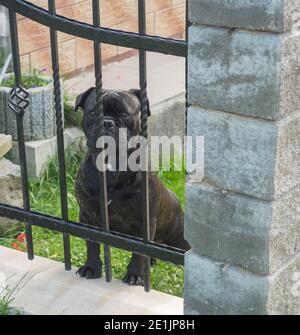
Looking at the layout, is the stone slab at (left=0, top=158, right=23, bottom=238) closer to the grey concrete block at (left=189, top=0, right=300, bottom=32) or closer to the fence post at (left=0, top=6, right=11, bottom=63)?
the fence post at (left=0, top=6, right=11, bottom=63)

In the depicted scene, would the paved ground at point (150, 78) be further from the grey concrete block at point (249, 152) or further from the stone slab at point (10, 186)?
the grey concrete block at point (249, 152)

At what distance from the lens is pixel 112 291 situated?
141 inches

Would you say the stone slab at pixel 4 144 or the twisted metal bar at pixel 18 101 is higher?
the twisted metal bar at pixel 18 101

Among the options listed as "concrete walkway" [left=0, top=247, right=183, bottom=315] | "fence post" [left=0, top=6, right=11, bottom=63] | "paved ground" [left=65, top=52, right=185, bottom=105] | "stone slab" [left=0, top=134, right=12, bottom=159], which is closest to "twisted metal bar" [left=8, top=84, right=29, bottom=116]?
"concrete walkway" [left=0, top=247, right=183, bottom=315]

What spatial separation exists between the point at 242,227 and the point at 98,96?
831 mm

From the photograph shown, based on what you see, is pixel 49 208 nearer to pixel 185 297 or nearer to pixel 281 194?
pixel 185 297

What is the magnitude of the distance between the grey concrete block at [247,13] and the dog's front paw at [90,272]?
1514mm

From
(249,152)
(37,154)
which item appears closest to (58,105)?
(249,152)

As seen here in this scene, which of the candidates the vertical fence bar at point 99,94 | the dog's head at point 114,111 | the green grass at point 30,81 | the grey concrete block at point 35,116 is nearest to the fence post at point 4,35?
the green grass at point 30,81

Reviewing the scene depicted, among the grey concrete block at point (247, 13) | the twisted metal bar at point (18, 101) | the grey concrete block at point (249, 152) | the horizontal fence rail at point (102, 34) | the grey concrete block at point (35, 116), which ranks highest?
the grey concrete block at point (247, 13)

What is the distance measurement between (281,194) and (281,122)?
0.26m

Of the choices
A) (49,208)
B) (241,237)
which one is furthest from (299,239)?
(49,208)

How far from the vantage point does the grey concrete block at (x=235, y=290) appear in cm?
278

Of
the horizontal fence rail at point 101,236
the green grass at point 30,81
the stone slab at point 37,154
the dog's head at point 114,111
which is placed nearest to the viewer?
the horizontal fence rail at point 101,236
